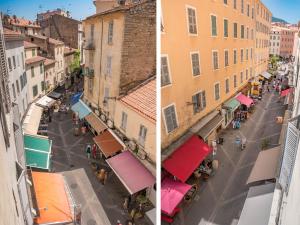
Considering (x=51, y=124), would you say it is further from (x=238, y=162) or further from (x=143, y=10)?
(x=238, y=162)

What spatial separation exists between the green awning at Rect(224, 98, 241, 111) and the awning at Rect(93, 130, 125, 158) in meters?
1.12

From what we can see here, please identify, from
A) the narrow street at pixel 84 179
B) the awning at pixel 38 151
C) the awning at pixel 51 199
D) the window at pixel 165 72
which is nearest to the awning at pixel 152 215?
the narrow street at pixel 84 179

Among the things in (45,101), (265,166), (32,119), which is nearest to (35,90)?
(45,101)

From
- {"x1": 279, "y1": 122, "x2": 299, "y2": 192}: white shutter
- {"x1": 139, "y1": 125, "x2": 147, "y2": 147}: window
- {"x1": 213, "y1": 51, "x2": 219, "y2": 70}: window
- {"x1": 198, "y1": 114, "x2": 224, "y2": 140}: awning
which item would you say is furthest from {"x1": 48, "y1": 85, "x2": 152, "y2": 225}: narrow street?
{"x1": 213, "y1": 51, "x2": 219, "y2": 70}: window

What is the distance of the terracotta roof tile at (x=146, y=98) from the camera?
8.73 feet

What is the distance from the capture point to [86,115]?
2662 mm

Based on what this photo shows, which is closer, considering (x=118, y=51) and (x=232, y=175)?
(x=118, y=51)

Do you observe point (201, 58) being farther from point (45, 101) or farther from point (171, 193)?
point (45, 101)

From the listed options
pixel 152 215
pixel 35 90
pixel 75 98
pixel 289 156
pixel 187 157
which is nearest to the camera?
pixel 35 90

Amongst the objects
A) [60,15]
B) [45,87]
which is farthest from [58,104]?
[60,15]

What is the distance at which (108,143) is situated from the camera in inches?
107

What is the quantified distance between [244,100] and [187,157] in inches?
31.9

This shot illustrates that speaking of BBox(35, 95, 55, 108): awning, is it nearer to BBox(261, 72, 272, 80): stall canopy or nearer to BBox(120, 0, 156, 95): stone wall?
BBox(120, 0, 156, 95): stone wall

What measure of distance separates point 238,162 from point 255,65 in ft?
3.06
